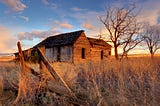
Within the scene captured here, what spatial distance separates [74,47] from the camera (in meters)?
29.5

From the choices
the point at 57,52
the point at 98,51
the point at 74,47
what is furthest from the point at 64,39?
the point at 98,51

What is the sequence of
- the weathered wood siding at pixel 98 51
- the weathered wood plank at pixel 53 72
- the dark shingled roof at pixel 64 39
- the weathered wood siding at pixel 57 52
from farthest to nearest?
the weathered wood siding at pixel 98 51 → the weathered wood siding at pixel 57 52 → the dark shingled roof at pixel 64 39 → the weathered wood plank at pixel 53 72

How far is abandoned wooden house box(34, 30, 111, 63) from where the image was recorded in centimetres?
2966

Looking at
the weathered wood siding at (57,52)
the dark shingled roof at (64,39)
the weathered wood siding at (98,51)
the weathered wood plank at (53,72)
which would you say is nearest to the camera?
the weathered wood plank at (53,72)

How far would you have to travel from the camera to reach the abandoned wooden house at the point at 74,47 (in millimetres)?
29656

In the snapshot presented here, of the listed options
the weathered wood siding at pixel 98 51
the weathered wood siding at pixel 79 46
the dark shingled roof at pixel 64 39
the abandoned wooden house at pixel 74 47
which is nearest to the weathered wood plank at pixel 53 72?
the abandoned wooden house at pixel 74 47

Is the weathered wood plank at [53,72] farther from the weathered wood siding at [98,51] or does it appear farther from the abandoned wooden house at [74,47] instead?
the weathered wood siding at [98,51]

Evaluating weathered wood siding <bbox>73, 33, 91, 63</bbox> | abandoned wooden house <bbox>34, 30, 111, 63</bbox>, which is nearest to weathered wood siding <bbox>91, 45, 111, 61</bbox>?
abandoned wooden house <bbox>34, 30, 111, 63</bbox>

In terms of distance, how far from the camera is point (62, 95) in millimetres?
5484

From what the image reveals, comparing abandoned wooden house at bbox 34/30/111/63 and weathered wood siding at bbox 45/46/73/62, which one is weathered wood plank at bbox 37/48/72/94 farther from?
weathered wood siding at bbox 45/46/73/62

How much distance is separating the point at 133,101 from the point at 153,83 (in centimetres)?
91

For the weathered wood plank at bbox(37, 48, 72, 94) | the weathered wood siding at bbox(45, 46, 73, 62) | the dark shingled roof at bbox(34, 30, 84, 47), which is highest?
the dark shingled roof at bbox(34, 30, 84, 47)

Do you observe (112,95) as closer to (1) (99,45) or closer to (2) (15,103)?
(2) (15,103)

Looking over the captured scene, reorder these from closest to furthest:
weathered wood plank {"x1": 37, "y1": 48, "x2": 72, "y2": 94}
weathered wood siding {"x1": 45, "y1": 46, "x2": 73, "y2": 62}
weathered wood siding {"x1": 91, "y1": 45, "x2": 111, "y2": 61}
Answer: weathered wood plank {"x1": 37, "y1": 48, "x2": 72, "y2": 94}, weathered wood siding {"x1": 45, "y1": 46, "x2": 73, "y2": 62}, weathered wood siding {"x1": 91, "y1": 45, "x2": 111, "y2": 61}
